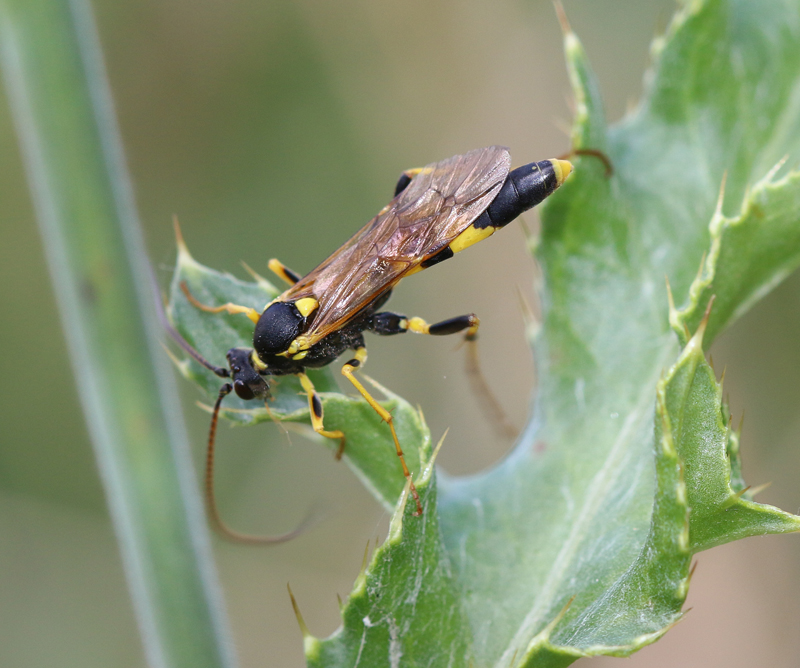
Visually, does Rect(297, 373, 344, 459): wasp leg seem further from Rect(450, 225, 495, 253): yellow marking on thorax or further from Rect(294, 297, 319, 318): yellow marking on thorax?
Rect(450, 225, 495, 253): yellow marking on thorax

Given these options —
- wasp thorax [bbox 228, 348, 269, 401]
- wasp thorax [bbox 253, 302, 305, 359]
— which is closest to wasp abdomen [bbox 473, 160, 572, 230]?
wasp thorax [bbox 253, 302, 305, 359]

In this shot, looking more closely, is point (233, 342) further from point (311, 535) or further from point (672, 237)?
point (311, 535)

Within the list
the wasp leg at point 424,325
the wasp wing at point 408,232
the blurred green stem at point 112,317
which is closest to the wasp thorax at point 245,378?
the wasp wing at point 408,232

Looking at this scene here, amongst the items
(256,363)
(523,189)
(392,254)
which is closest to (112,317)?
(256,363)

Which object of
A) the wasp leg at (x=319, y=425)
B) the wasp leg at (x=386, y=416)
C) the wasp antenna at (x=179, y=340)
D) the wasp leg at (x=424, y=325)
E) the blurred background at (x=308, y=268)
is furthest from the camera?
the blurred background at (x=308, y=268)

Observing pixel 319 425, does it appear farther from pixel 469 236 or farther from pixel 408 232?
pixel 469 236

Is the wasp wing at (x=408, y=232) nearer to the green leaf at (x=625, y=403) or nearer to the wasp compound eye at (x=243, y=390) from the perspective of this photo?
the wasp compound eye at (x=243, y=390)
